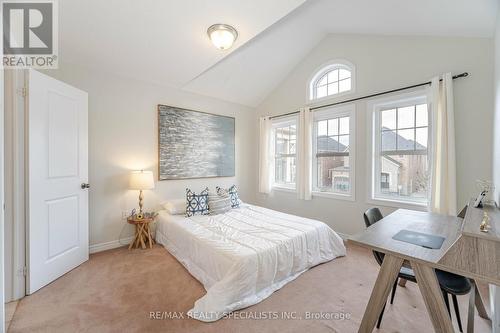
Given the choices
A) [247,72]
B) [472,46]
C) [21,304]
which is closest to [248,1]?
[247,72]

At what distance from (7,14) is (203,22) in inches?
69.8

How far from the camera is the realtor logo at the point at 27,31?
200cm

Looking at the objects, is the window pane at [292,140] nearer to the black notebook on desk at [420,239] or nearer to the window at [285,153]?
the window at [285,153]

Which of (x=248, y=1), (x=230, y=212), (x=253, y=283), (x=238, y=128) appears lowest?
(x=253, y=283)

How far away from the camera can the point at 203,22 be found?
233 centimetres

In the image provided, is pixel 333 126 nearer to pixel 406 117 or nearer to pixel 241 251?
pixel 406 117

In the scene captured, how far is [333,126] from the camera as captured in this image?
362 cm

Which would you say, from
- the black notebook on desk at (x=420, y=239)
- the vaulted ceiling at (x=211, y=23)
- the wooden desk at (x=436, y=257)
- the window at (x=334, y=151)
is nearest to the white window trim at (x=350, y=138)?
the window at (x=334, y=151)

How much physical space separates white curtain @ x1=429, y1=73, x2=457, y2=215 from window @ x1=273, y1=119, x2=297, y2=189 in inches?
83.4

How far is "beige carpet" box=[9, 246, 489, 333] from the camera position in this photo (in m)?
1.62

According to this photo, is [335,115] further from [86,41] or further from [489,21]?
[86,41]

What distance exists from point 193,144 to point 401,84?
323 cm

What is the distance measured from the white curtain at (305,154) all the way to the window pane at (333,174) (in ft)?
0.69

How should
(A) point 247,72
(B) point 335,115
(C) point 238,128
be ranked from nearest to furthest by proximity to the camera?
(B) point 335,115 → (A) point 247,72 → (C) point 238,128
